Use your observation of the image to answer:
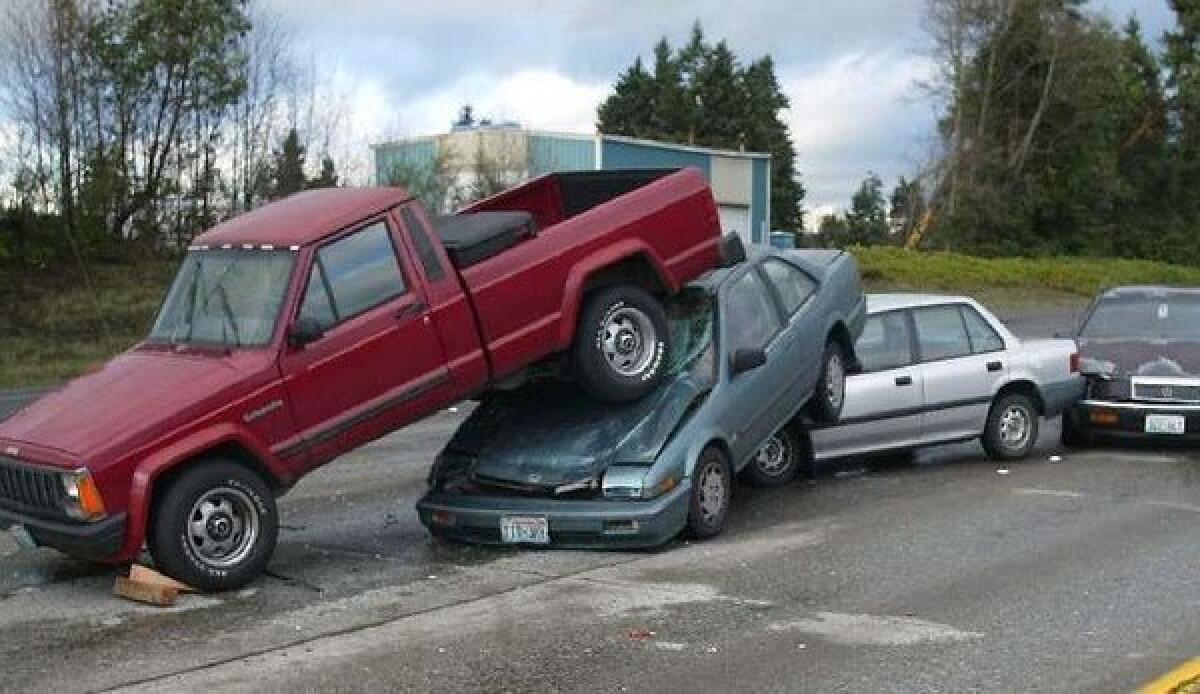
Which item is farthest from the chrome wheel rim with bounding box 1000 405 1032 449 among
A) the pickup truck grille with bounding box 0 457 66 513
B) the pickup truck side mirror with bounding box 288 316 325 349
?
the pickup truck grille with bounding box 0 457 66 513

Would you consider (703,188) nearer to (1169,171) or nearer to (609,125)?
(1169,171)

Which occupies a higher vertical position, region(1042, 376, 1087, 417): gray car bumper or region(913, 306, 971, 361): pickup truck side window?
region(913, 306, 971, 361): pickup truck side window

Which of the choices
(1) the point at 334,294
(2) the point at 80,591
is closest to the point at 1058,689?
(1) the point at 334,294

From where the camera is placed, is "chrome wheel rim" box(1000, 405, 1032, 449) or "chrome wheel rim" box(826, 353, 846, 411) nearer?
"chrome wheel rim" box(826, 353, 846, 411)

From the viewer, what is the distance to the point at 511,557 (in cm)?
871

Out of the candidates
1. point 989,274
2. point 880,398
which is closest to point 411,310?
point 880,398

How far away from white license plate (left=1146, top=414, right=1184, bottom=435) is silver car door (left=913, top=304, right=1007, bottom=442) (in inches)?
61.5

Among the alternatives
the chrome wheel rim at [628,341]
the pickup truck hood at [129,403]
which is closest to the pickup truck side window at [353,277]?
the pickup truck hood at [129,403]

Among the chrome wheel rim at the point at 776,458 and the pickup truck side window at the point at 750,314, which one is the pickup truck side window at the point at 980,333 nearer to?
the chrome wheel rim at the point at 776,458

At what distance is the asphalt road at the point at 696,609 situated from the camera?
6.20m

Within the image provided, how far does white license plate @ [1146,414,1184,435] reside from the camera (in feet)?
40.8

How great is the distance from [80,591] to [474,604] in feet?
8.05

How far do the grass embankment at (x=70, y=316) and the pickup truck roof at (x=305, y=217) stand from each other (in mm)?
14201

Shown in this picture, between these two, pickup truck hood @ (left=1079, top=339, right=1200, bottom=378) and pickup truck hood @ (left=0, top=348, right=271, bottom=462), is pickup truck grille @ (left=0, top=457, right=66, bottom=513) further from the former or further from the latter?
pickup truck hood @ (left=1079, top=339, right=1200, bottom=378)
